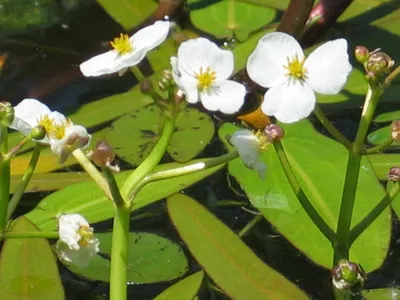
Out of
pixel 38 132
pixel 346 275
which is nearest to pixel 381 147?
pixel 346 275

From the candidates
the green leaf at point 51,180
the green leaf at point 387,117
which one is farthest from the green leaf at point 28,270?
the green leaf at point 387,117

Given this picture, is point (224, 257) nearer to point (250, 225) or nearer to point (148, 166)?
point (250, 225)

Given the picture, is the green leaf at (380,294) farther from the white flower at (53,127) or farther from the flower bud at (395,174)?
the white flower at (53,127)

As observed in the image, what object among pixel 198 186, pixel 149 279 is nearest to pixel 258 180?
pixel 198 186

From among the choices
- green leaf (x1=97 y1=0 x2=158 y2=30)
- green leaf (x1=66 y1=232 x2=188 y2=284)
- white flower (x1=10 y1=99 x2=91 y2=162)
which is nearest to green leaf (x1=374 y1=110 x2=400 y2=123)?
green leaf (x1=66 y1=232 x2=188 y2=284)

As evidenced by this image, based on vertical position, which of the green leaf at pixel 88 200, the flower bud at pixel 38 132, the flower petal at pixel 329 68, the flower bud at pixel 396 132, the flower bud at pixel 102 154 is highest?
the flower petal at pixel 329 68

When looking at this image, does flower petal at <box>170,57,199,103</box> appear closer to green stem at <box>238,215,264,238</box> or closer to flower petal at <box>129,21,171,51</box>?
flower petal at <box>129,21,171,51</box>

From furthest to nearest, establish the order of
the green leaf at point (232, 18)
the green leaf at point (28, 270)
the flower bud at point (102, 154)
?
the green leaf at point (232, 18) → the green leaf at point (28, 270) → the flower bud at point (102, 154)
